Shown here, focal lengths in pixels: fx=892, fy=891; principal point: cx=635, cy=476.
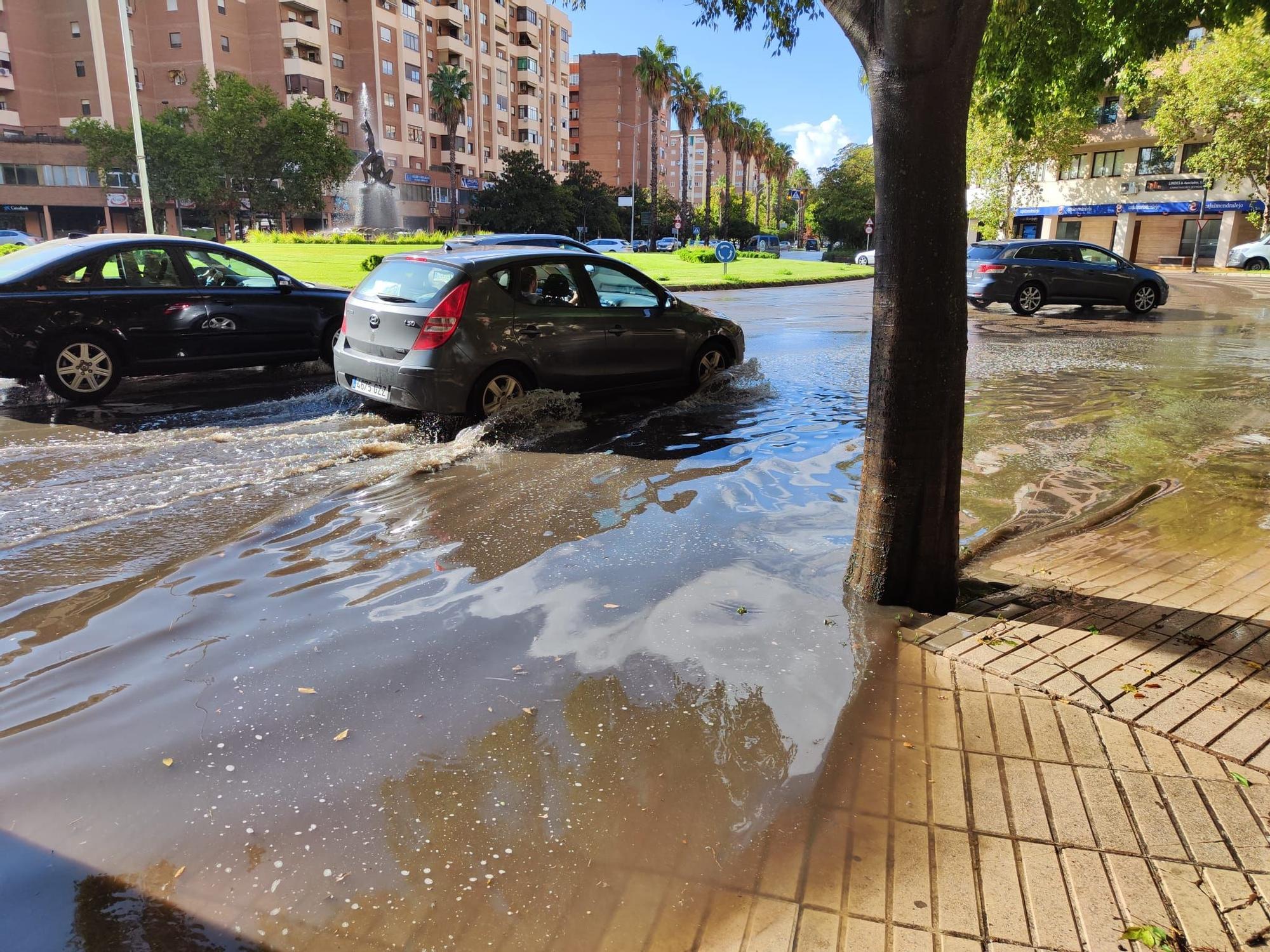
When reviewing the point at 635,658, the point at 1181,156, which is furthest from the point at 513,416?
the point at 1181,156

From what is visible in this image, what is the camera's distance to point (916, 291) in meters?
3.78

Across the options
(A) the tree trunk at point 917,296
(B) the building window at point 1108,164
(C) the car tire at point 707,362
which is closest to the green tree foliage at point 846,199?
(B) the building window at point 1108,164

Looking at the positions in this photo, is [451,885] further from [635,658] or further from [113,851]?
[635,658]

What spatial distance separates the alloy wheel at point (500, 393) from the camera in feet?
25.1

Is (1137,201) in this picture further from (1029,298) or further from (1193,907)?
(1193,907)

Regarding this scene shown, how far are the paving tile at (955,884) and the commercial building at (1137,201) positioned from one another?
1958 inches

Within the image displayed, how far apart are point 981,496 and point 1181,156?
5361 centimetres

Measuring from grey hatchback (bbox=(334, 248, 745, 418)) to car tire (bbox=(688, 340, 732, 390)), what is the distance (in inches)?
15.7

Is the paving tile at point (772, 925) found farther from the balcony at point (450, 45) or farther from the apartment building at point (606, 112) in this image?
the apartment building at point (606, 112)

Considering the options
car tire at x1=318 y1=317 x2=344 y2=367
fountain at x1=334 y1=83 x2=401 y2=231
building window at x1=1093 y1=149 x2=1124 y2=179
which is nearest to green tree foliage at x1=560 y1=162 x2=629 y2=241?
fountain at x1=334 y1=83 x2=401 y2=231

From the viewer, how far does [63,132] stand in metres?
67.6

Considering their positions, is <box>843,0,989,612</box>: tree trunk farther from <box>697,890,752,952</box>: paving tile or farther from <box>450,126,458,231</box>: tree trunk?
<box>450,126,458,231</box>: tree trunk

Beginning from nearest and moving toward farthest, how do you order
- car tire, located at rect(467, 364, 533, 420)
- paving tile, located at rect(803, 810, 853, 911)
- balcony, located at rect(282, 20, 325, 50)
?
paving tile, located at rect(803, 810, 853, 911)
car tire, located at rect(467, 364, 533, 420)
balcony, located at rect(282, 20, 325, 50)

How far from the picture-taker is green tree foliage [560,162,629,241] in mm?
79000
